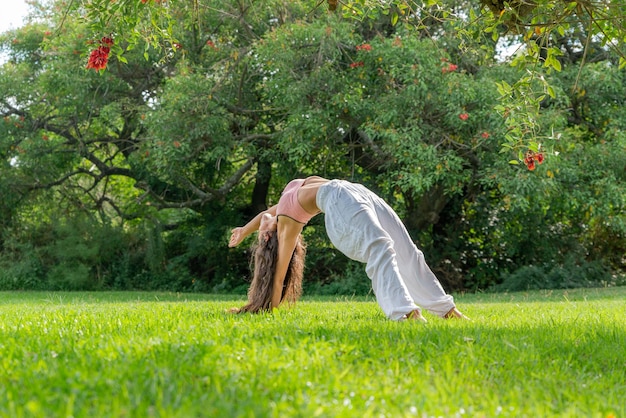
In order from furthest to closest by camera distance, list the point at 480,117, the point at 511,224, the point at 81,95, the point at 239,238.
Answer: the point at 511,224, the point at 81,95, the point at 480,117, the point at 239,238

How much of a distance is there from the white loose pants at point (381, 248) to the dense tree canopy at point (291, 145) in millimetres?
3763

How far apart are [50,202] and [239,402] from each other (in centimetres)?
1463

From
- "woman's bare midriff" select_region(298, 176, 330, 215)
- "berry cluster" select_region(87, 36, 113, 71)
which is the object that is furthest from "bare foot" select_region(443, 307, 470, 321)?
"berry cluster" select_region(87, 36, 113, 71)

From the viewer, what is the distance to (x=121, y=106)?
1333 cm

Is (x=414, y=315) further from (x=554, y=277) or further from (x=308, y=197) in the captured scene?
(x=554, y=277)

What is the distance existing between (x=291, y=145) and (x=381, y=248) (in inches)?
271

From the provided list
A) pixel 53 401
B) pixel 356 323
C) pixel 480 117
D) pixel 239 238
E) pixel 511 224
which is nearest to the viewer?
pixel 53 401

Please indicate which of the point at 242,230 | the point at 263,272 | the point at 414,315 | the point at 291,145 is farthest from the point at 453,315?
the point at 291,145

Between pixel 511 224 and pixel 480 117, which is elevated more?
pixel 480 117

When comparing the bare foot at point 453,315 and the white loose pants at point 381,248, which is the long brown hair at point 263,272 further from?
the bare foot at point 453,315

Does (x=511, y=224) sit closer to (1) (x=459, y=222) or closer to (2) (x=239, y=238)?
(1) (x=459, y=222)

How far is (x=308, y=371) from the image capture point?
106 inches

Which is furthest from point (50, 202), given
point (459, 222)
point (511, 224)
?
point (511, 224)

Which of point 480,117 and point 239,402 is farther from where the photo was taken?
point 480,117
